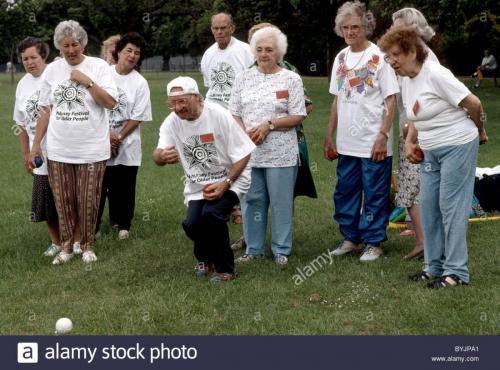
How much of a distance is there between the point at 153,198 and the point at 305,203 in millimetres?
2194

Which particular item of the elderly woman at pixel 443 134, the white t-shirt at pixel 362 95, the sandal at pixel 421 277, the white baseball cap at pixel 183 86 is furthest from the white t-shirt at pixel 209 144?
the sandal at pixel 421 277

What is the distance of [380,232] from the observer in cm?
708

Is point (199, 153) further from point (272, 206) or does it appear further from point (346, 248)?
point (346, 248)

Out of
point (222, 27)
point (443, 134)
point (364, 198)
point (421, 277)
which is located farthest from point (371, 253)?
point (222, 27)

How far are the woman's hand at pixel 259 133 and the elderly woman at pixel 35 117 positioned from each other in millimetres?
2065

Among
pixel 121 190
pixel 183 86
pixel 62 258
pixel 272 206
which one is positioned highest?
pixel 183 86

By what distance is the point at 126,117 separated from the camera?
27.5 ft

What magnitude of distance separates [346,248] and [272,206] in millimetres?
824

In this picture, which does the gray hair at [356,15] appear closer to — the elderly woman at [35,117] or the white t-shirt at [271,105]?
the white t-shirt at [271,105]

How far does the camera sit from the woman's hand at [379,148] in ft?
22.1

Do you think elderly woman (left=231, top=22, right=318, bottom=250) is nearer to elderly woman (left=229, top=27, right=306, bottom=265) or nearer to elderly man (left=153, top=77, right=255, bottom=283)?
elderly woman (left=229, top=27, right=306, bottom=265)

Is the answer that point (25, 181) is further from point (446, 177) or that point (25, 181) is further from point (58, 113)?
point (446, 177)

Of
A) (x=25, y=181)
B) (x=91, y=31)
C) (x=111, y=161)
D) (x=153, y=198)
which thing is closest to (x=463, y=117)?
(x=111, y=161)

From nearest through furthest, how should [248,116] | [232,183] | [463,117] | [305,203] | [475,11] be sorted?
[463,117], [232,183], [248,116], [305,203], [475,11]
